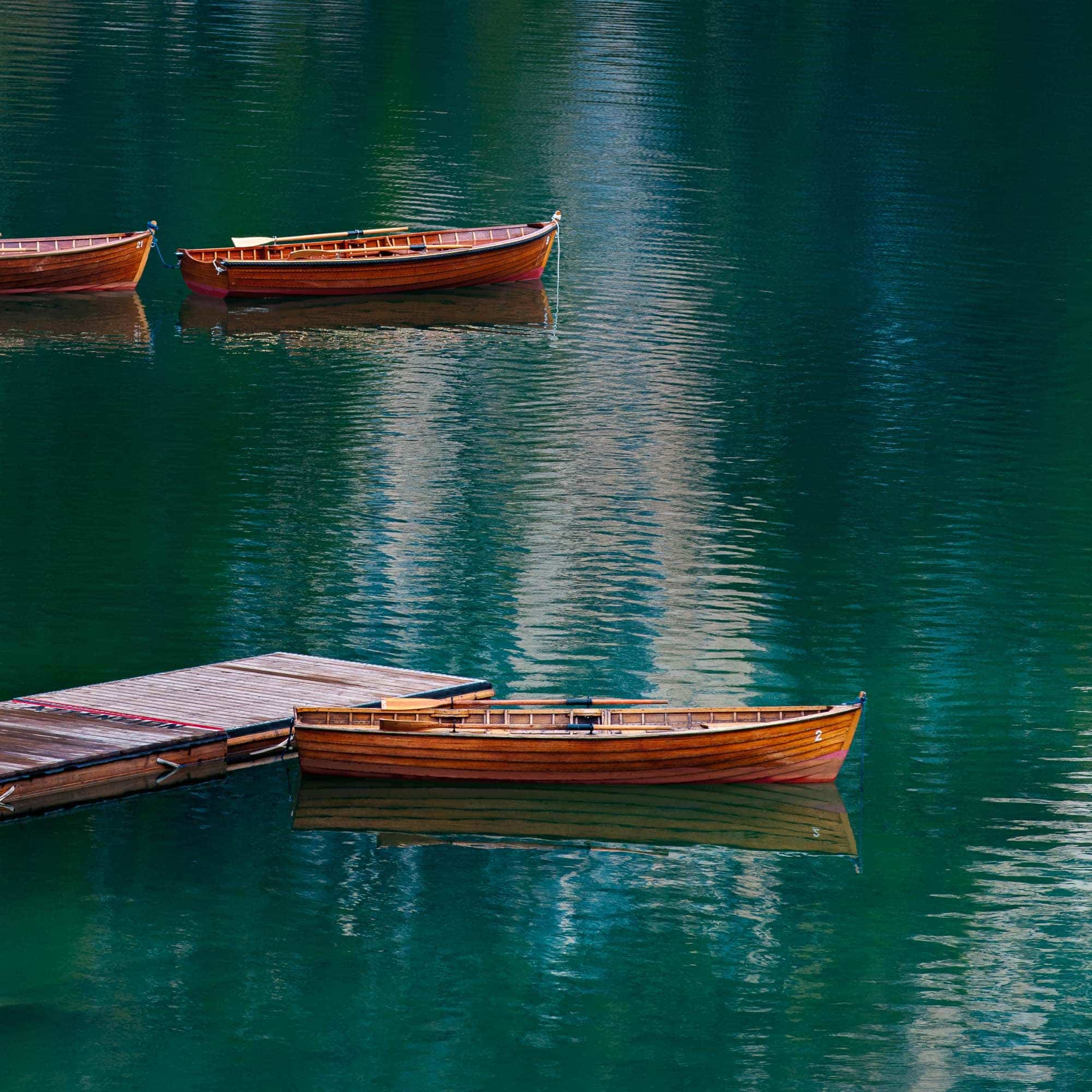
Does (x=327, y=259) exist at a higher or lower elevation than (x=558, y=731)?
higher

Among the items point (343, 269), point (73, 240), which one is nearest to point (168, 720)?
point (343, 269)

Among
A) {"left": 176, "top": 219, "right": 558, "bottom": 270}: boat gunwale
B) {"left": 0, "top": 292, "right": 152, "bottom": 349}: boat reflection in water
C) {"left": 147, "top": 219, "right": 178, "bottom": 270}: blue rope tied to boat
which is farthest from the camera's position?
{"left": 147, "top": 219, "right": 178, "bottom": 270}: blue rope tied to boat

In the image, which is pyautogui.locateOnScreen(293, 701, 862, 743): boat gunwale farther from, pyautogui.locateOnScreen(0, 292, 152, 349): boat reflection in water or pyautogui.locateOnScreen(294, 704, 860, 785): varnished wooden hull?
pyautogui.locateOnScreen(0, 292, 152, 349): boat reflection in water

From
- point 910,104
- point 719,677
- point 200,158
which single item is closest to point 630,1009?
point 719,677

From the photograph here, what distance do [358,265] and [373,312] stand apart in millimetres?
1726

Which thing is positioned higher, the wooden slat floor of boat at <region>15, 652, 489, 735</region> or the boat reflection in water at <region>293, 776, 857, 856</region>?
the wooden slat floor of boat at <region>15, 652, 489, 735</region>

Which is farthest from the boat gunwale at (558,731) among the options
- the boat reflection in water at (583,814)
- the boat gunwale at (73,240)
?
the boat gunwale at (73,240)

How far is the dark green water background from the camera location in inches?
923

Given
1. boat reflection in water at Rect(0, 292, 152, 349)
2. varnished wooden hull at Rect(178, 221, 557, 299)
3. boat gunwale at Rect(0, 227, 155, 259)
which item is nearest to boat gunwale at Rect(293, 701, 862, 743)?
boat reflection in water at Rect(0, 292, 152, 349)

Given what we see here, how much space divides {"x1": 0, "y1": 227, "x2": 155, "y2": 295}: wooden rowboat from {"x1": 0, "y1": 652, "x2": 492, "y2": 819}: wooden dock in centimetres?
3480

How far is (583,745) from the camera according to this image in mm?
28922

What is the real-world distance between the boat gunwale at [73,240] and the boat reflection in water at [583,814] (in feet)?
127

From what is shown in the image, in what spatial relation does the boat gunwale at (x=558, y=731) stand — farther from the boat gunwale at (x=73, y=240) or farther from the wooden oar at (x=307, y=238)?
the wooden oar at (x=307, y=238)

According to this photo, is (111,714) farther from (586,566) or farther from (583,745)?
(586,566)
